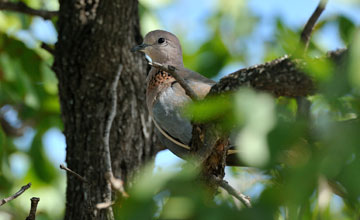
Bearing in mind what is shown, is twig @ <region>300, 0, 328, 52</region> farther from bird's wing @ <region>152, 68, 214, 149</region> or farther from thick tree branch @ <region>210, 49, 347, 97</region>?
bird's wing @ <region>152, 68, 214, 149</region>

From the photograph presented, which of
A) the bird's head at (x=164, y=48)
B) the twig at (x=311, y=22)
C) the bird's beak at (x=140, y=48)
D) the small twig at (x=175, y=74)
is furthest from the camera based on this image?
the bird's head at (x=164, y=48)

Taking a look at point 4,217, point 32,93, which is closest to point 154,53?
point 32,93

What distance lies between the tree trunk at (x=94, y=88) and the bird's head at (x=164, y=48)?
380mm

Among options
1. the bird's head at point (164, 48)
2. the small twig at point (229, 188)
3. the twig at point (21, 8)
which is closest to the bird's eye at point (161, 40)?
the bird's head at point (164, 48)

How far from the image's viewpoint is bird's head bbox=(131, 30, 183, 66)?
143 inches

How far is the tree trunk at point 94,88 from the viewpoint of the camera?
122 inches

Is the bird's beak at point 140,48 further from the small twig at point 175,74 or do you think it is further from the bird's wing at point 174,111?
the small twig at point 175,74

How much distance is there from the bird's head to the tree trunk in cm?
38

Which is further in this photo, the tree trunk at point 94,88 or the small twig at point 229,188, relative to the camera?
the tree trunk at point 94,88

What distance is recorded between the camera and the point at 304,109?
277cm

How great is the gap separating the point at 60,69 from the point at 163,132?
2.41 feet

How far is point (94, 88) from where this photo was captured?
3170mm

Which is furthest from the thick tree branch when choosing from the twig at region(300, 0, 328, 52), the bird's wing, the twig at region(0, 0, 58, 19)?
the twig at region(0, 0, 58, 19)

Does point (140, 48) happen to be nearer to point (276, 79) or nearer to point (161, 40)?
point (161, 40)
